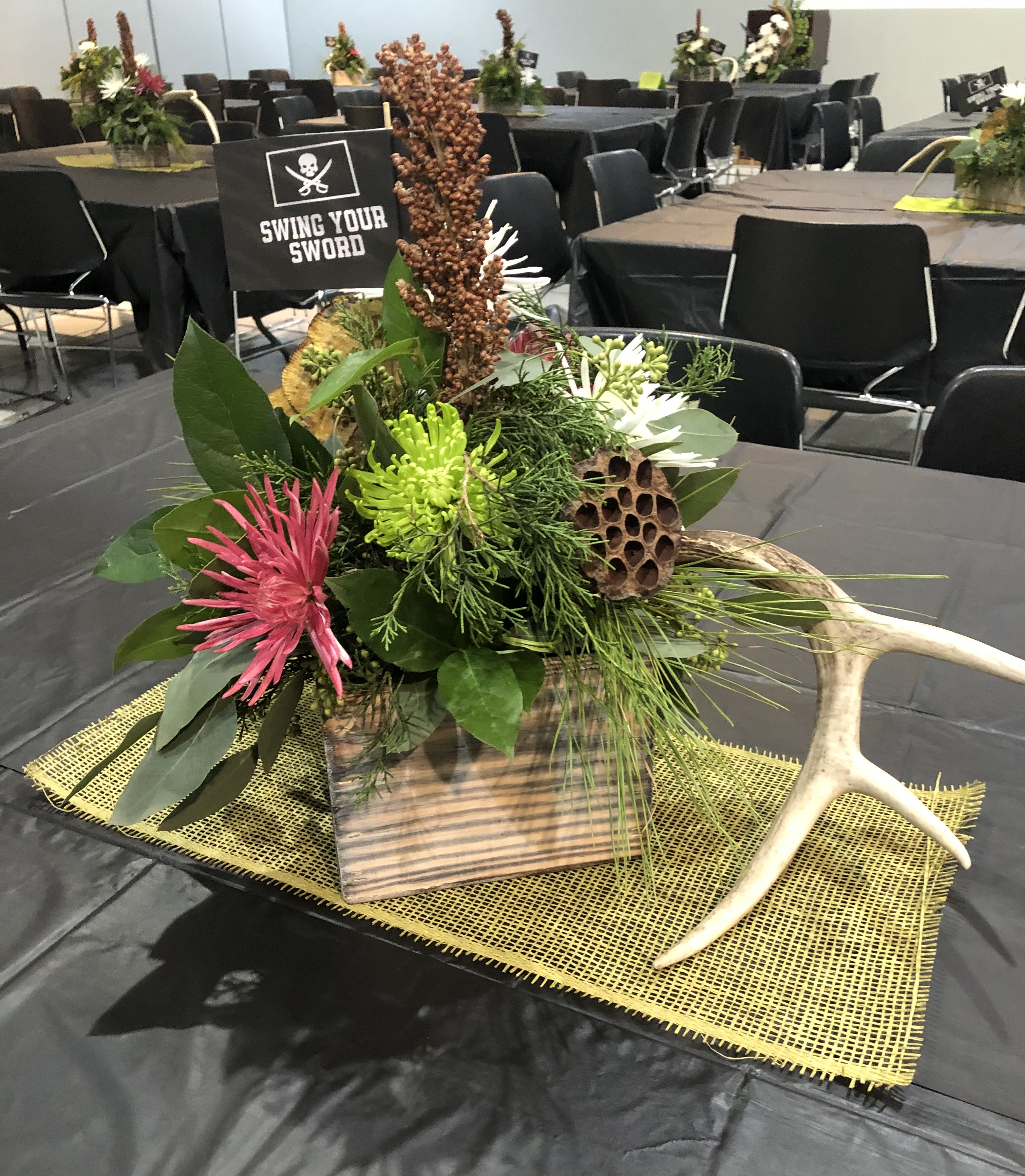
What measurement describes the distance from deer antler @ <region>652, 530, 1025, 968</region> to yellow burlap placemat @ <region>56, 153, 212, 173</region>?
12.0 ft

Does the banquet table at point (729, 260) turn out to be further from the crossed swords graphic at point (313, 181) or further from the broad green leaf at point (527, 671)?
the broad green leaf at point (527, 671)

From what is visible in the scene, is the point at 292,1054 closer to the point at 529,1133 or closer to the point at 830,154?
the point at 529,1133

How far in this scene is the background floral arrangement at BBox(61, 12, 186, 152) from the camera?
11.3 ft

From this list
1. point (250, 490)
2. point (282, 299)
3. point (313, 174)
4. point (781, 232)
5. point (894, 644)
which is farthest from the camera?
point (282, 299)

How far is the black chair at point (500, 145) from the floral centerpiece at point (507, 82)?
0.48 meters

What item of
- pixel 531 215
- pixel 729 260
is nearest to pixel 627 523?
pixel 729 260

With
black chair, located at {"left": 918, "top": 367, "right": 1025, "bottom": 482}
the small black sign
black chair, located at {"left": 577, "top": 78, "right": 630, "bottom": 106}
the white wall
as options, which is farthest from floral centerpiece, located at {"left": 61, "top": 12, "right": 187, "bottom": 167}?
the white wall

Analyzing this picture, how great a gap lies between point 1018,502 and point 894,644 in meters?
0.69

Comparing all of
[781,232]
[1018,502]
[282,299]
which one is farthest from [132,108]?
[1018,502]

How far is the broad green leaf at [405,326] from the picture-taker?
0.51 meters

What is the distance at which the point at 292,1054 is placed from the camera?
0.51 meters

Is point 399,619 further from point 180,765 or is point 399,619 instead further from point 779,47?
point 779,47

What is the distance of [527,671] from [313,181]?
783mm

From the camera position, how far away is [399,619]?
0.48 m
